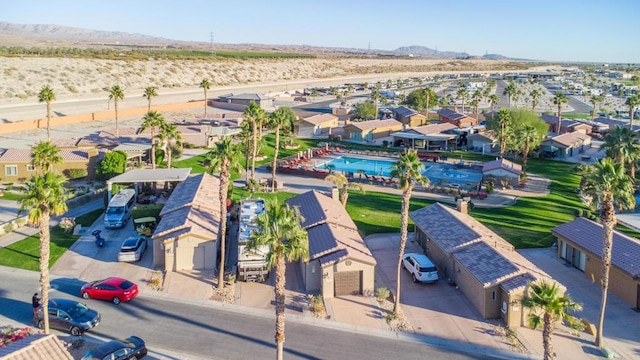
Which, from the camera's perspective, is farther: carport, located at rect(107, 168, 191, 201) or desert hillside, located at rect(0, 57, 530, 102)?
desert hillside, located at rect(0, 57, 530, 102)

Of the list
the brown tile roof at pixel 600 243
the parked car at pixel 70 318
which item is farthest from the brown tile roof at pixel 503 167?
the parked car at pixel 70 318

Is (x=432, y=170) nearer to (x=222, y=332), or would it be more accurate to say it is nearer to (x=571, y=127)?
(x=571, y=127)

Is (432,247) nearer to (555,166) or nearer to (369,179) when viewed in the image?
(369,179)

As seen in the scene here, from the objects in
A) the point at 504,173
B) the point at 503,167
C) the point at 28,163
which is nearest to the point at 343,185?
the point at 503,167

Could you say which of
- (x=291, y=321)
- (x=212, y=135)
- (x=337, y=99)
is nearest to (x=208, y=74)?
(x=337, y=99)

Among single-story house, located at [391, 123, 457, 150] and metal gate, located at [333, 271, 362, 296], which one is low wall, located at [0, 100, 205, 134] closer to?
single-story house, located at [391, 123, 457, 150]

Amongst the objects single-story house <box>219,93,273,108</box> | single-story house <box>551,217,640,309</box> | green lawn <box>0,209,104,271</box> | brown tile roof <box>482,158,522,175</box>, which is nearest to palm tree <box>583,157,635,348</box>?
single-story house <box>551,217,640,309</box>
